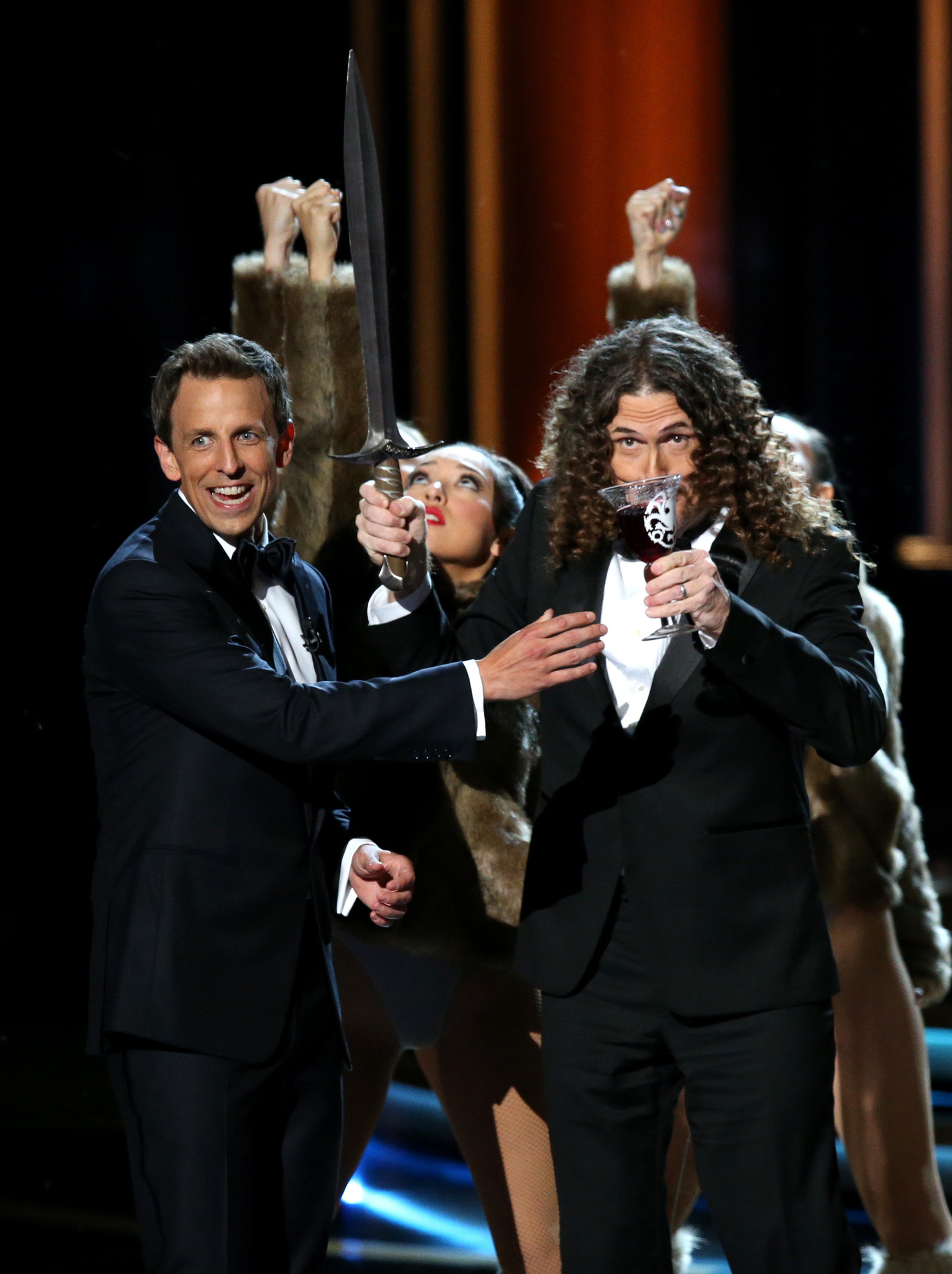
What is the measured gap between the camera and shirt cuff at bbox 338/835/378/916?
2.21m

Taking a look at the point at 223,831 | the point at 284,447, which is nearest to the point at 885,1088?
the point at 223,831

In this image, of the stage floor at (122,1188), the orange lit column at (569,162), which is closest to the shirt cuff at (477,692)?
the stage floor at (122,1188)

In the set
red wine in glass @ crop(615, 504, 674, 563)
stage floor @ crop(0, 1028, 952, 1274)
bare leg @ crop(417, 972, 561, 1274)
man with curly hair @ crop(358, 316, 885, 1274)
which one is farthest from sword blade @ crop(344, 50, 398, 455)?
stage floor @ crop(0, 1028, 952, 1274)

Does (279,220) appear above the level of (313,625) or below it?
above

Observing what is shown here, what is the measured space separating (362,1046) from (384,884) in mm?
948

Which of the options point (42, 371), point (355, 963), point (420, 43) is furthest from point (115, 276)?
point (355, 963)

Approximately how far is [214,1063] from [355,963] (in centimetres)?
98

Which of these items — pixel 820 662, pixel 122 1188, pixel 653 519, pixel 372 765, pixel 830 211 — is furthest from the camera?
pixel 830 211

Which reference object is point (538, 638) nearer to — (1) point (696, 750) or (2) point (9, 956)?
(1) point (696, 750)

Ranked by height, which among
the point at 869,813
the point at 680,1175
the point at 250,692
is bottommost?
the point at 680,1175

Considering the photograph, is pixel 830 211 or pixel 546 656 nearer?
pixel 546 656

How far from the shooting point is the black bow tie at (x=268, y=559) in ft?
6.88

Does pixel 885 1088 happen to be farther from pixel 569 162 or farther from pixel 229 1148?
pixel 569 162

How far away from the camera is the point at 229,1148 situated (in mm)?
1939
